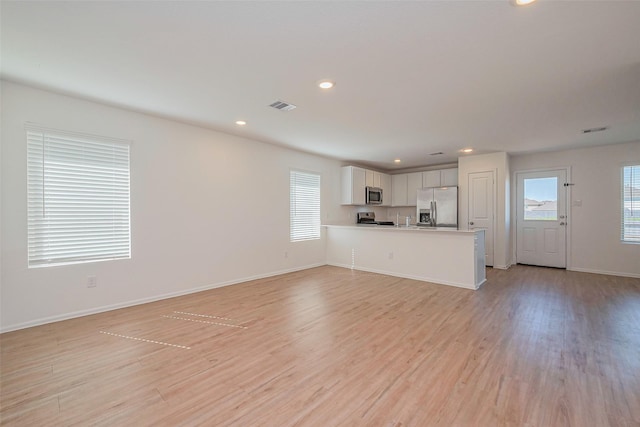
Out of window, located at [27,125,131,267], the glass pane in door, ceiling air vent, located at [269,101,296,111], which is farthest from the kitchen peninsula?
window, located at [27,125,131,267]

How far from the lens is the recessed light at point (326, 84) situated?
2.79 m

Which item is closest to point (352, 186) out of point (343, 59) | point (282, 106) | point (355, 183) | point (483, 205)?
point (355, 183)

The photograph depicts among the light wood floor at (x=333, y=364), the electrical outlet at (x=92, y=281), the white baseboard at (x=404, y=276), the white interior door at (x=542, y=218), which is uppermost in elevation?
the white interior door at (x=542, y=218)

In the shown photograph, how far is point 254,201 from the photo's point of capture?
5.11m

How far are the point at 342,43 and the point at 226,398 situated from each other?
8.86ft

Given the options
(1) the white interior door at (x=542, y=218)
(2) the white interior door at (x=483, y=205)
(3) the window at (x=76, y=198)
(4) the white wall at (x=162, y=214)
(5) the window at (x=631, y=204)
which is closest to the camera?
(4) the white wall at (x=162, y=214)

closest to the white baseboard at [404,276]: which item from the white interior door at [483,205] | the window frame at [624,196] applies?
the white interior door at [483,205]

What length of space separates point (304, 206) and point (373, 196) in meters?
2.28

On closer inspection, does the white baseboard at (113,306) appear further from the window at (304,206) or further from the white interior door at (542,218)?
the white interior door at (542,218)

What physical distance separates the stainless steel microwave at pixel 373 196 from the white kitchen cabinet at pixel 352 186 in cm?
26

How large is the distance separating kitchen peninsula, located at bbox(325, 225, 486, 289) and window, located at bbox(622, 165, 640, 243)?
2.95 meters

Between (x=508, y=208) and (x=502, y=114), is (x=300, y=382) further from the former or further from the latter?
(x=508, y=208)

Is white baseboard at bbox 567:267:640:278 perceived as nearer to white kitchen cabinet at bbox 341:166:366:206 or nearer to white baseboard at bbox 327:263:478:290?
white baseboard at bbox 327:263:478:290

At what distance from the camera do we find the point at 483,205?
625 cm
